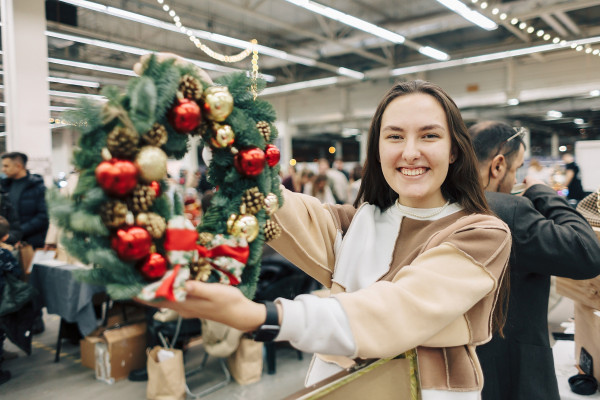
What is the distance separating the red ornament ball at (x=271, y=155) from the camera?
2.49ft

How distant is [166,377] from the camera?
296 cm

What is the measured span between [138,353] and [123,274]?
10.8 ft

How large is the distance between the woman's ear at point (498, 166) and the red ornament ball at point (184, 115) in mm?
1192

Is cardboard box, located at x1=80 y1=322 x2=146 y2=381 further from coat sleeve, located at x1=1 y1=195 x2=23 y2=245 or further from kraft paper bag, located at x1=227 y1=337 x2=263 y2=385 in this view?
coat sleeve, located at x1=1 y1=195 x2=23 y2=245

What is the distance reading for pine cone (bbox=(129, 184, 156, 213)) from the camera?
22.8 inches

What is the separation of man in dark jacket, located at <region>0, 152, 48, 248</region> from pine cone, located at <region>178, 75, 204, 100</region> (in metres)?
4.31

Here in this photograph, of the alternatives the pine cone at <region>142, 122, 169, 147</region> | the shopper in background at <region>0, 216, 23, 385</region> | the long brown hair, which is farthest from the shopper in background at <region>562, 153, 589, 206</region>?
the pine cone at <region>142, 122, 169, 147</region>

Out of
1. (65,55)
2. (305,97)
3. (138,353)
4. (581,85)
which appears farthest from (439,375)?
(305,97)

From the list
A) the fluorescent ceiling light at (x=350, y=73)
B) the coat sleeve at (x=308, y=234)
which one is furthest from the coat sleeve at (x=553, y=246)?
the fluorescent ceiling light at (x=350, y=73)

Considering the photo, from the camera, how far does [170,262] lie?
0.58 meters

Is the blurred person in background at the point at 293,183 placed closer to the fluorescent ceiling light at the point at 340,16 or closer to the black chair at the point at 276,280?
the fluorescent ceiling light at the point at 340,16

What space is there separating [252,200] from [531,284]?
3.37 ft

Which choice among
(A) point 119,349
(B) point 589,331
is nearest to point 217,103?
(B) point 589,331

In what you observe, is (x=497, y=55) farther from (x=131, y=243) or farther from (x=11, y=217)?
(x=131, y=243)
